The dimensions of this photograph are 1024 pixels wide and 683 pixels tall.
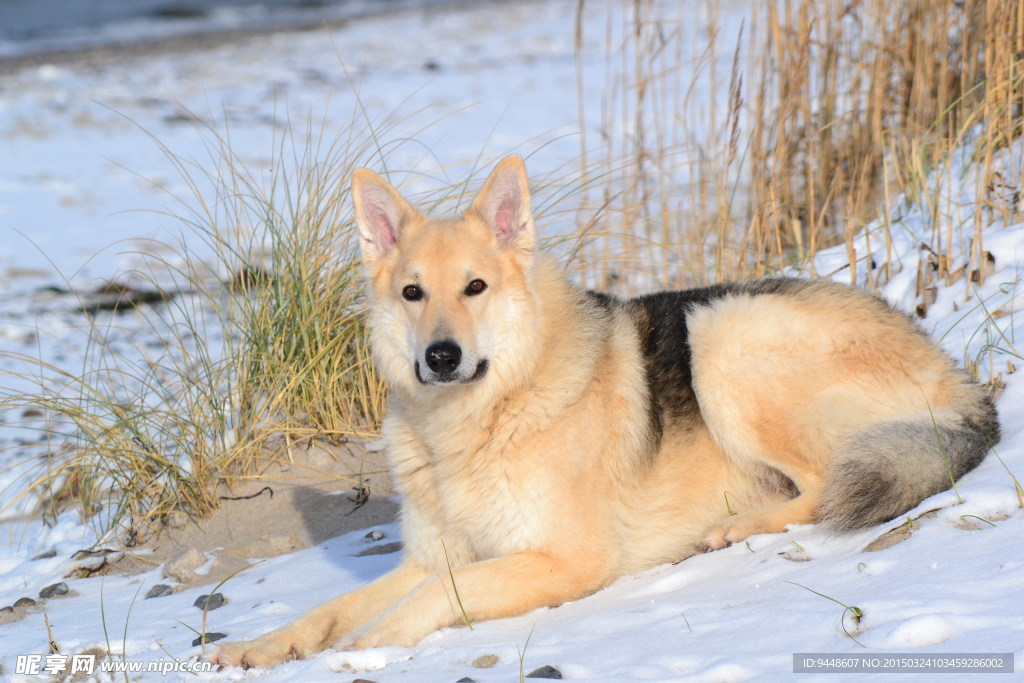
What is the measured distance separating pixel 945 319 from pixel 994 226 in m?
0.74

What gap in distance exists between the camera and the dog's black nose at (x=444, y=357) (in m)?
3.41

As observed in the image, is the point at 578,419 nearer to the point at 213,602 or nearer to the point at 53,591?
the point at 213,602

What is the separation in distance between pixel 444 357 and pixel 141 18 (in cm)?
2191

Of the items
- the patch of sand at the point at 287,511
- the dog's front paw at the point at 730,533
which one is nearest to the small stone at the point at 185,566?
the patch of sand at the point at 287,511

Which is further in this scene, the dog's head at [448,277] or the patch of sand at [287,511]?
the patch of sand at [287,511]

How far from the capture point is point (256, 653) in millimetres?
3361

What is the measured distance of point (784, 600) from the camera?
2.94m

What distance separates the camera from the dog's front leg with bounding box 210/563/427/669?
3350 millimetres

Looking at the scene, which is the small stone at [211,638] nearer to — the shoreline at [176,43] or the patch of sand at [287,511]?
the patch of sand at [287,511]

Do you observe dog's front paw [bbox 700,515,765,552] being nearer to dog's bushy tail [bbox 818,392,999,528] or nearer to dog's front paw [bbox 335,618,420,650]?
dog's bushy tail [bbox 818,392,999,528]

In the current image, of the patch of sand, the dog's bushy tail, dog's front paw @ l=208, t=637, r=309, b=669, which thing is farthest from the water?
the dog's bushy tail

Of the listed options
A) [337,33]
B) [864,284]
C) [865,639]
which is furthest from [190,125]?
[865,639]

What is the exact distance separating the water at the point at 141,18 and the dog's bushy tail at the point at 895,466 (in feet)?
59.9

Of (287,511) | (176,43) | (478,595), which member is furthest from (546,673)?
(176,43)
